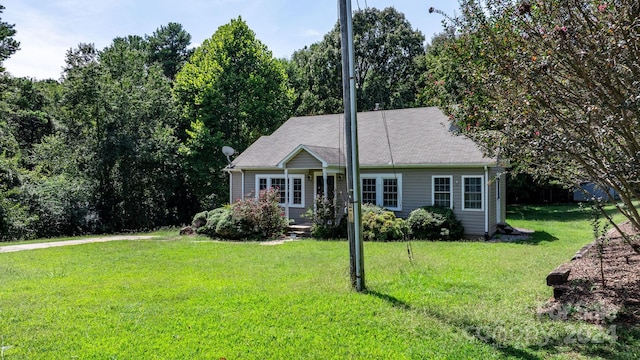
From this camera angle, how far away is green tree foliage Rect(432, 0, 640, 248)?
4.05m

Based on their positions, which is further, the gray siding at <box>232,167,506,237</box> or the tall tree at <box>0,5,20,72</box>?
the tall tree at <box>0,5,20,72</box>

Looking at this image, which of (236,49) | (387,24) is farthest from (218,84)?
(387,24)

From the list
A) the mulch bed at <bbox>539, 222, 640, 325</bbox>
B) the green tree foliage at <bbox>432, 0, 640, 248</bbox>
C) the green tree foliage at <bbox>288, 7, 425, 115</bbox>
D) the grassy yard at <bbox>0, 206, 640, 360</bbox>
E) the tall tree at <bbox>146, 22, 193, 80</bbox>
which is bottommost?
the grassy yard at <bbox>0, 206, 640, 360</bbox>

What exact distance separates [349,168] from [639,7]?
409 centimetres

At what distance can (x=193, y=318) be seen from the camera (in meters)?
5.47

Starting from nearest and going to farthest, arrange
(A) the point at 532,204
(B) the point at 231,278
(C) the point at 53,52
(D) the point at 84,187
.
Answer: (B) the point at 231,278
(D) the point at 84,187
(C) the point at 53,52
(A) the point at 532,204

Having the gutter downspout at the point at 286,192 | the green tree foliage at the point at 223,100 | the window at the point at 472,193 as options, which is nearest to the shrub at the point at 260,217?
the gutter downspout at the point at 286,192

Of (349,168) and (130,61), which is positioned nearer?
(349,168)

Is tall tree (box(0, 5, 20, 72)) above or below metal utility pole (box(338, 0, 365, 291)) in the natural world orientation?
above

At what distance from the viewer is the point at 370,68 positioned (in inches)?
1337

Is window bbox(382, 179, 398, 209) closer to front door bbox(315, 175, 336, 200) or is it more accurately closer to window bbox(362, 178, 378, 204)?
window bbox(362, 178, 378, 204)

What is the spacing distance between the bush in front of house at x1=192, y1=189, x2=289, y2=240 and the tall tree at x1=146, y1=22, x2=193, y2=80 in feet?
101

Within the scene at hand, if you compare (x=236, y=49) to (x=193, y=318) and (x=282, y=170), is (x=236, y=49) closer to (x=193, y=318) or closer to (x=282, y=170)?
(x=282, y=170)

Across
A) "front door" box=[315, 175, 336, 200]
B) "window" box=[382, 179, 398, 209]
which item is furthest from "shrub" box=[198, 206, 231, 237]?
"window" box=[382, 179, 398, 209]
